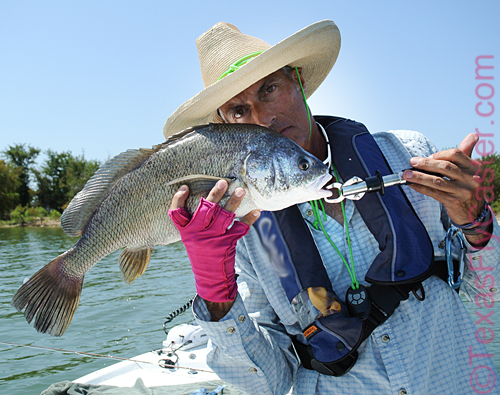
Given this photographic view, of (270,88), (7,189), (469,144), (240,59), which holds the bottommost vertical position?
(7,189)

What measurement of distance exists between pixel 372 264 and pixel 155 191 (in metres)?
1.20

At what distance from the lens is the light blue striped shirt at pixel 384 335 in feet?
6.32

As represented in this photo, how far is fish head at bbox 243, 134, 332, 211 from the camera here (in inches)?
77.3

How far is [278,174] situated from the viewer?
1987 mm

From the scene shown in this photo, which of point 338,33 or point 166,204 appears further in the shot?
point 338,33

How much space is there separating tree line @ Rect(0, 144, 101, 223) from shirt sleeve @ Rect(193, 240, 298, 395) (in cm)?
5613

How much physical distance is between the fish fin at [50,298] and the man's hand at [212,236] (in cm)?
71

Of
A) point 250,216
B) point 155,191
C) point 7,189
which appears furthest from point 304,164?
point 7,189

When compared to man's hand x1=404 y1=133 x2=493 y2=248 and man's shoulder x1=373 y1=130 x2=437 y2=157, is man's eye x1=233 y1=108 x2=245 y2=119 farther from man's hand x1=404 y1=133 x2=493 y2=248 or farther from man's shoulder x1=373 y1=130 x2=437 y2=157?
man's hand x1=404 y1=133 x2=493 y2=248

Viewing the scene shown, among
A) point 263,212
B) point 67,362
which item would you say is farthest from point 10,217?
point 263,212

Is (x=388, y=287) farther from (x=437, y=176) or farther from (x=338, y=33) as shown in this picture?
(x=338, y=33)

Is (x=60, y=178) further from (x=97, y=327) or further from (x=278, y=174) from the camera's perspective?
(x=278, y=174)

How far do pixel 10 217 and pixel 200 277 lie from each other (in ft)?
182

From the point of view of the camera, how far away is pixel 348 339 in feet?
6.36
